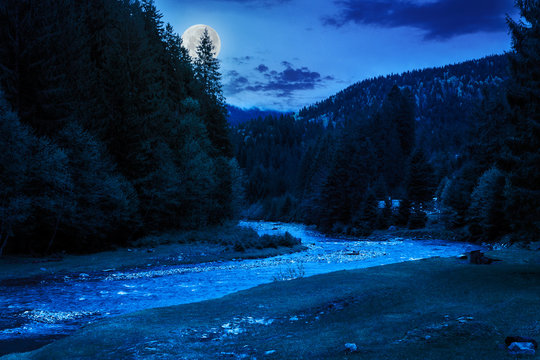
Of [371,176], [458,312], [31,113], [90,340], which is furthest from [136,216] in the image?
[371,176]

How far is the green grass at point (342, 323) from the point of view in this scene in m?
10.6

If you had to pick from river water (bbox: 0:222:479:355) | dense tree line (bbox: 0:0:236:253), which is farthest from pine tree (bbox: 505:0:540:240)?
dense tree line (bbox: 0:0:236:253)

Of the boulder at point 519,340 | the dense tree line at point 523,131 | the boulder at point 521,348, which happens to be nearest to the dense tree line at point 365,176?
the dense tree line at point 523,131

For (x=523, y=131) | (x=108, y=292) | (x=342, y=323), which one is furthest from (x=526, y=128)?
(x=108, y=292)

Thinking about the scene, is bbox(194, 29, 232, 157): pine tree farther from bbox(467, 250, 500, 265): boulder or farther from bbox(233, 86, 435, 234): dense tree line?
bbox(467, 250, 500, 265): boulder

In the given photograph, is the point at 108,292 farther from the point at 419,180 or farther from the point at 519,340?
the point at 419,180

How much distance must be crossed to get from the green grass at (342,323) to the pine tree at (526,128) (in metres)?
3.01

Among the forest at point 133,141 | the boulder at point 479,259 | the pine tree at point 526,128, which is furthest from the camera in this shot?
the boulder at point 479,259

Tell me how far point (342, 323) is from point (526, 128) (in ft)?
44.9

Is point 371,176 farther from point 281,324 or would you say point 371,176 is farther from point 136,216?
point 281,324

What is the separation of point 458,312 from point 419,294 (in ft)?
12.4

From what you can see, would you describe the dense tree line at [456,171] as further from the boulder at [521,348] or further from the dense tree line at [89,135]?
the dense tree line at [89,135]

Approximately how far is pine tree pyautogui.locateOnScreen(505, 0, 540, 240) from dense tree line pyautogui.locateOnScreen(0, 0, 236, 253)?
3064cm

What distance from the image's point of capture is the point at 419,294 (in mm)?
16656
